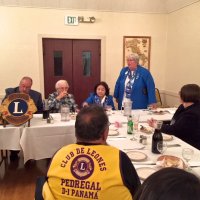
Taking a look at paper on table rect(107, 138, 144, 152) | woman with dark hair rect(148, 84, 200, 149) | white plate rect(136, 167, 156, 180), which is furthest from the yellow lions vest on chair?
woman with dark hair rect(148, 84, 200, 149)

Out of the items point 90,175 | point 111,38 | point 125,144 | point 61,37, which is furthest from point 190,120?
point 61,37

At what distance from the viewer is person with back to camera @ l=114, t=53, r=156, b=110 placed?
395cm

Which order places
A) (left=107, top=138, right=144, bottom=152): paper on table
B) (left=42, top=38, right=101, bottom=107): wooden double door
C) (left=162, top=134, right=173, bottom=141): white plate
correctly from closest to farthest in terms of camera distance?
1. (left=107, top=138, right=144, bottom=152): paper on table
2. (left=162, top=134, right=173, bottom=141): white plate
3. (left=42, top=38, right=101, bottom=107): wooden double door

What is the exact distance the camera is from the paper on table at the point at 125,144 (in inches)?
84.1

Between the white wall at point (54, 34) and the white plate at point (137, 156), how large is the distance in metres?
3.74

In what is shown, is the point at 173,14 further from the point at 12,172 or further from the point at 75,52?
the point at 12,172

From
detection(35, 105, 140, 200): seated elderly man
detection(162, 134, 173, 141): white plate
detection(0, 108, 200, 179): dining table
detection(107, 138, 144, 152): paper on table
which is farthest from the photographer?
detection(0, 108, 200, 179): dining table

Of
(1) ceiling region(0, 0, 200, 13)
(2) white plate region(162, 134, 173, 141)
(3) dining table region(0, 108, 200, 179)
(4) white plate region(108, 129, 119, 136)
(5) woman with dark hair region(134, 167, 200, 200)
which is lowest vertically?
(3) dining table region(0, 108, 200, 179)

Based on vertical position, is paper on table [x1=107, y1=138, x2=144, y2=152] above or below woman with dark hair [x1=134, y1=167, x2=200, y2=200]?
below

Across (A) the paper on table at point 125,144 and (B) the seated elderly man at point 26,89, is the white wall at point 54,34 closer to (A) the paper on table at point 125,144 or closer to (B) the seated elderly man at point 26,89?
(B) the seated elderly man at point 26,89

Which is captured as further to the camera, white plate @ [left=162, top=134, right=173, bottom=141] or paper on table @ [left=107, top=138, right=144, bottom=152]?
white plate @ [left=162, top=134, right=173, bottom=141]

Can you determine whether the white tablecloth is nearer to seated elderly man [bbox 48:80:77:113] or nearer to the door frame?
seated elderly man [bbox 48:80:77:113]

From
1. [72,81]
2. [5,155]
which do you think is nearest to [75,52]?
[72,81]

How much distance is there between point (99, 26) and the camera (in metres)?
5.36
